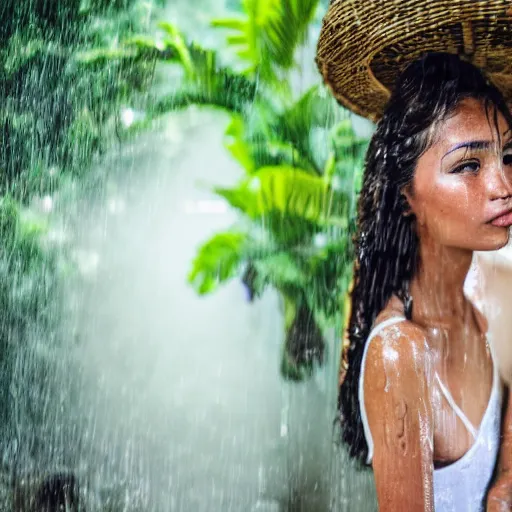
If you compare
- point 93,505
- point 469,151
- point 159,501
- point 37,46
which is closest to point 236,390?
point 159,501

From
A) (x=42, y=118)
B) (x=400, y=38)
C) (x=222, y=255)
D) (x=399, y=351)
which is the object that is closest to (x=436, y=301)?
(x=399, y=351)

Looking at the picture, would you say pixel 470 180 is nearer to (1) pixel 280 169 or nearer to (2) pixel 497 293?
(2) pixel 497 293

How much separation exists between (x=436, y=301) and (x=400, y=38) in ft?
2.52

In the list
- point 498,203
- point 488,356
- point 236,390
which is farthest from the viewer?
point 236,390

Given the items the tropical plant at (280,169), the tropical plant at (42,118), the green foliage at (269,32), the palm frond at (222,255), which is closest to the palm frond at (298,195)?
the tropical plant at (280,169)

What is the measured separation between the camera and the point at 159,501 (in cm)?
446

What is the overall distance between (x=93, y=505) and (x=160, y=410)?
961 mm

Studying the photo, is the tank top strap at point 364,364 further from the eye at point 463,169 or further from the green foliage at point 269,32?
the green foliage at point 269,32

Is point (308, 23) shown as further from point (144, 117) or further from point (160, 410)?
point (160, 410)

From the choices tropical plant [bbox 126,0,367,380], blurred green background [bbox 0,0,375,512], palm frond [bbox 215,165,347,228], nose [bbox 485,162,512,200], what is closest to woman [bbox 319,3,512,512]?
nose [bbox 485,162,512,200]

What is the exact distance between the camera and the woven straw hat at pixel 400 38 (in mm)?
1886

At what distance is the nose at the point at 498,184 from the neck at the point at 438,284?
195 millimetres

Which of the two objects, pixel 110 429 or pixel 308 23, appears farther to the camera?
pixel 110 429

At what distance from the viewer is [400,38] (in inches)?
77.5
